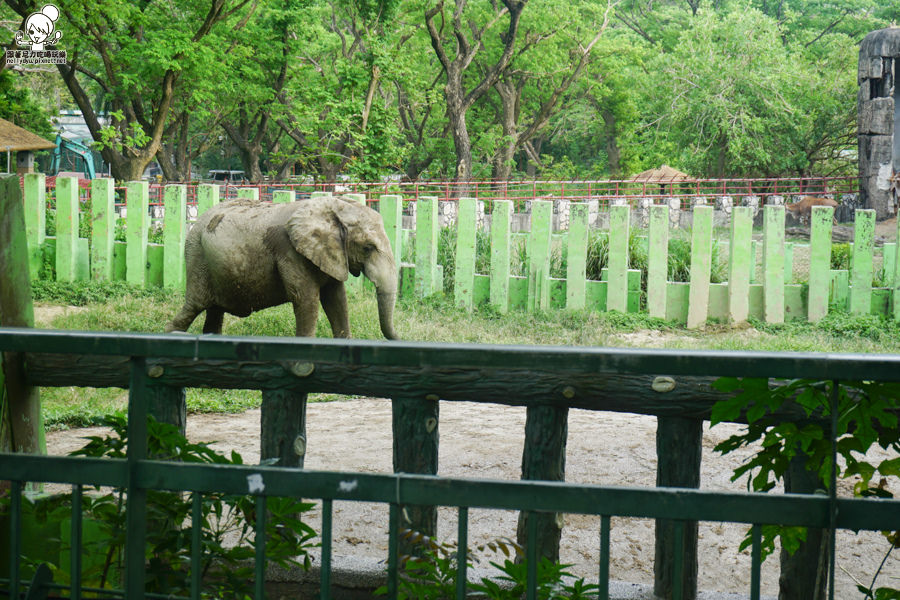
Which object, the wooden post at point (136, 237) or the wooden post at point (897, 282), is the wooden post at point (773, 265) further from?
the wooden post at point (136, 237)

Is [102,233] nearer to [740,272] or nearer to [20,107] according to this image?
[20,107]

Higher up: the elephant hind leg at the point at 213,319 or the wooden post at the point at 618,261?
the wooden post at the point at 618,261

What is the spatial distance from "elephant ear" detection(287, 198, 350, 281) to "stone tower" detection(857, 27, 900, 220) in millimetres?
18464

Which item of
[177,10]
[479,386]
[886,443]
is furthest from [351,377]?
[177,10]

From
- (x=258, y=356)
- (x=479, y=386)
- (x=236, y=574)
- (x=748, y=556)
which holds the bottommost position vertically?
(x=748, y=556)

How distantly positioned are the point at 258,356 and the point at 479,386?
1.95 m

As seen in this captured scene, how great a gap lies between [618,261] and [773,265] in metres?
1.77

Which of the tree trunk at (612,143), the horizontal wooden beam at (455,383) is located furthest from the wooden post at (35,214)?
the tree trunk at (612,143)

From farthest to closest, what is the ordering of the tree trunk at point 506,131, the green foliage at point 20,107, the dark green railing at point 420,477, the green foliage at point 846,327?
the tree trunk at point 506,131 < the green foliage at point 20,107 < the green foliage at point 846,327 < the dark green railing at point 420,477

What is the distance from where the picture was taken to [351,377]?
3773mm

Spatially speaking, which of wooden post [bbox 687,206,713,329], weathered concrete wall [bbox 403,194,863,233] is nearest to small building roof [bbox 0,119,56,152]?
weathered concrete wall [bbox 403,194,863,233]

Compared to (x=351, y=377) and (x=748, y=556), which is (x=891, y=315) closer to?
(x=748, y=556)

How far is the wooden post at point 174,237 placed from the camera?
11648 millimetres

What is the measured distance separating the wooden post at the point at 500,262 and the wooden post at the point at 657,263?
163 centimetres
